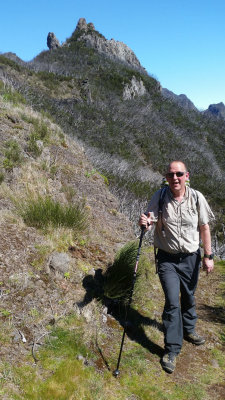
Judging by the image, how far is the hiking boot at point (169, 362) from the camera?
273 cm

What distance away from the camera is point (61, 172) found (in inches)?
275

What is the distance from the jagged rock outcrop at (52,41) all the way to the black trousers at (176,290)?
65.7m

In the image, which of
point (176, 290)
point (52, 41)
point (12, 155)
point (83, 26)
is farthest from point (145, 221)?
point (83, 26)

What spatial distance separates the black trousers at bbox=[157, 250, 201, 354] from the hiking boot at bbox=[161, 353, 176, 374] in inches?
1.8

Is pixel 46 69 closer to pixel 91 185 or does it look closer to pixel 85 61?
Result: pixel 85 61

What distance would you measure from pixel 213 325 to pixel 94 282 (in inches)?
61.9

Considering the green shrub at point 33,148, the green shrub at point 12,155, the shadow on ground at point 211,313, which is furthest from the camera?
the green shrub at point 33,148

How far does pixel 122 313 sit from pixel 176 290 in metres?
1.03

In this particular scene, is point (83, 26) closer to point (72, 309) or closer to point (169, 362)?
point (72, 309)

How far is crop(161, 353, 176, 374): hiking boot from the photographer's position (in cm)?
273

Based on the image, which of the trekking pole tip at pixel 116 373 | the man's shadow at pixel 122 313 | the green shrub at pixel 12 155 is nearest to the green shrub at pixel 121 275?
the man's shadow at pixel 122 313

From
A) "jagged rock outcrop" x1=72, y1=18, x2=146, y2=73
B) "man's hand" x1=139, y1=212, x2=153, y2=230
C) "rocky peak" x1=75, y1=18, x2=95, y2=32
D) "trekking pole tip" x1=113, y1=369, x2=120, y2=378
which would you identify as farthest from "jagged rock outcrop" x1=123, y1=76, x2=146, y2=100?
"trekking pole tip" x1=113, y1=369, x2=120, y2=378

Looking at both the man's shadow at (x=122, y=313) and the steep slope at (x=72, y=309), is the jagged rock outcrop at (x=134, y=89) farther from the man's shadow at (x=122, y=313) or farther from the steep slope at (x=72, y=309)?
the man's shadow at (x=122, y=313)

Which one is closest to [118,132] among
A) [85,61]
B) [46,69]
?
[46,69]
